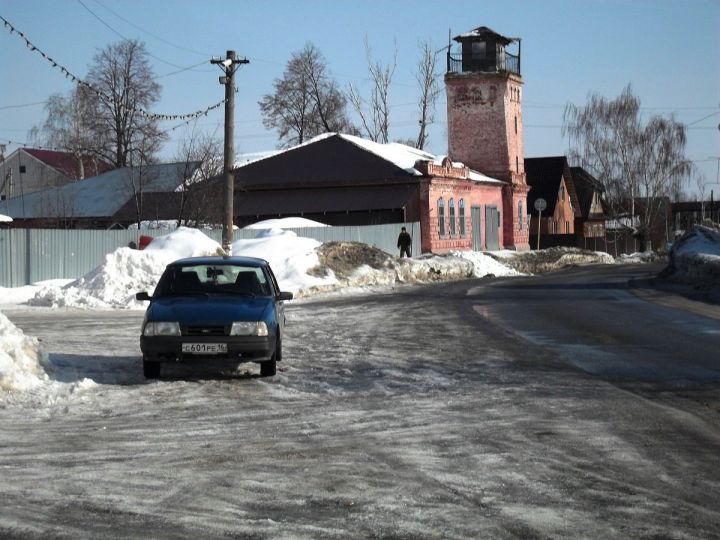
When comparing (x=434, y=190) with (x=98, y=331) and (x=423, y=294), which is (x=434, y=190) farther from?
(x=98, y=331)

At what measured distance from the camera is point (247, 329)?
12.8m

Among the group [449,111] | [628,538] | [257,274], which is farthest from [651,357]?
[449,111]

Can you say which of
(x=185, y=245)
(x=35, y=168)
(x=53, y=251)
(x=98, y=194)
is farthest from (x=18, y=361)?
(x=35, y=168)

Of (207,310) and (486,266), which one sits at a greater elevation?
(486,266)

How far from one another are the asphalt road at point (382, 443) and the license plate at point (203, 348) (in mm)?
429

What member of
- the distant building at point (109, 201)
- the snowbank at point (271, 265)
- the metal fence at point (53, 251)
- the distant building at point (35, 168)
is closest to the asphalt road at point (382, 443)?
the snowbank at point (271, 265)

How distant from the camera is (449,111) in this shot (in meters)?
69.2

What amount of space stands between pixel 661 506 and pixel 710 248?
1255 inches

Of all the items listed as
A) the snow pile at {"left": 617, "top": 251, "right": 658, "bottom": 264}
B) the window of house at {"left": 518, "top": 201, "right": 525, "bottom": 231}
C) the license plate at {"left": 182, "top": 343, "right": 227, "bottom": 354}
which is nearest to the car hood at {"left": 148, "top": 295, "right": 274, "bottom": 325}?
the license plate at {"left": 182, "top": 343, "right": 227, "bottom": 354}

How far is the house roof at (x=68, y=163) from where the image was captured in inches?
3342

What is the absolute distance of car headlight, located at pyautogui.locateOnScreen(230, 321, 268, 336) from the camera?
12820 millimetres

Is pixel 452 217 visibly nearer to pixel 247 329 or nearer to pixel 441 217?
pixel 441 217

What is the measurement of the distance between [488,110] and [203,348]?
189ft

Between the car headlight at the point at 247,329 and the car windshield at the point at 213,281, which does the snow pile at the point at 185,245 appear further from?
the car headlight at the point at 247,329
